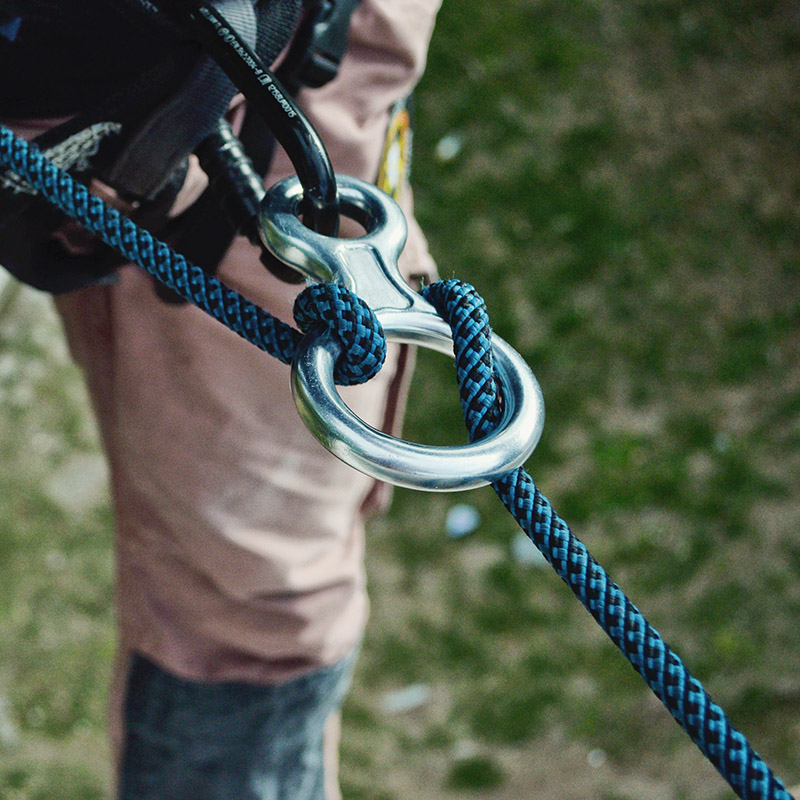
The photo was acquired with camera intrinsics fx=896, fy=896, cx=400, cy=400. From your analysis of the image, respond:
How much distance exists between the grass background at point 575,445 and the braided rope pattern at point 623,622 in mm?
1064

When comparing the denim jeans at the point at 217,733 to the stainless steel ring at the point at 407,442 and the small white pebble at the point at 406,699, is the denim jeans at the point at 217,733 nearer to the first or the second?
the small white pebble at the point at 406,699

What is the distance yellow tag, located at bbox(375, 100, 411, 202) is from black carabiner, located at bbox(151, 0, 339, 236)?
28 centimetres

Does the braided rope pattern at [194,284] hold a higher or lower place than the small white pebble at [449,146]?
higher

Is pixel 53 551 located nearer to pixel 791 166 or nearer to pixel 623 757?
pixel 623 757

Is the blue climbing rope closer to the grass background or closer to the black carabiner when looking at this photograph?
the black carabiner

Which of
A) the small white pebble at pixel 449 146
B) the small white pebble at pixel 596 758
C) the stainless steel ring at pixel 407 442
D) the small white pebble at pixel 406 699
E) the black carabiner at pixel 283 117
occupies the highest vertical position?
the black carabiner at pixel 283 117

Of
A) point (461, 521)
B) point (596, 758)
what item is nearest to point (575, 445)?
point (461, 521)

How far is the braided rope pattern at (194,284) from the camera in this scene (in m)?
0.49

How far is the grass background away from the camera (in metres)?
1.46

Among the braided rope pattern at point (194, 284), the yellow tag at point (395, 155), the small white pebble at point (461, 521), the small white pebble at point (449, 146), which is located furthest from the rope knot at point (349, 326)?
the small white pebble at point (449, 146)

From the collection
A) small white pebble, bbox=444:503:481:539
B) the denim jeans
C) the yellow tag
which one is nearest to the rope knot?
the yellow tag

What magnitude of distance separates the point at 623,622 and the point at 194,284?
32 cm

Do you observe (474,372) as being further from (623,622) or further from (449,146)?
(449,146)

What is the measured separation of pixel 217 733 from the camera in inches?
40.4
